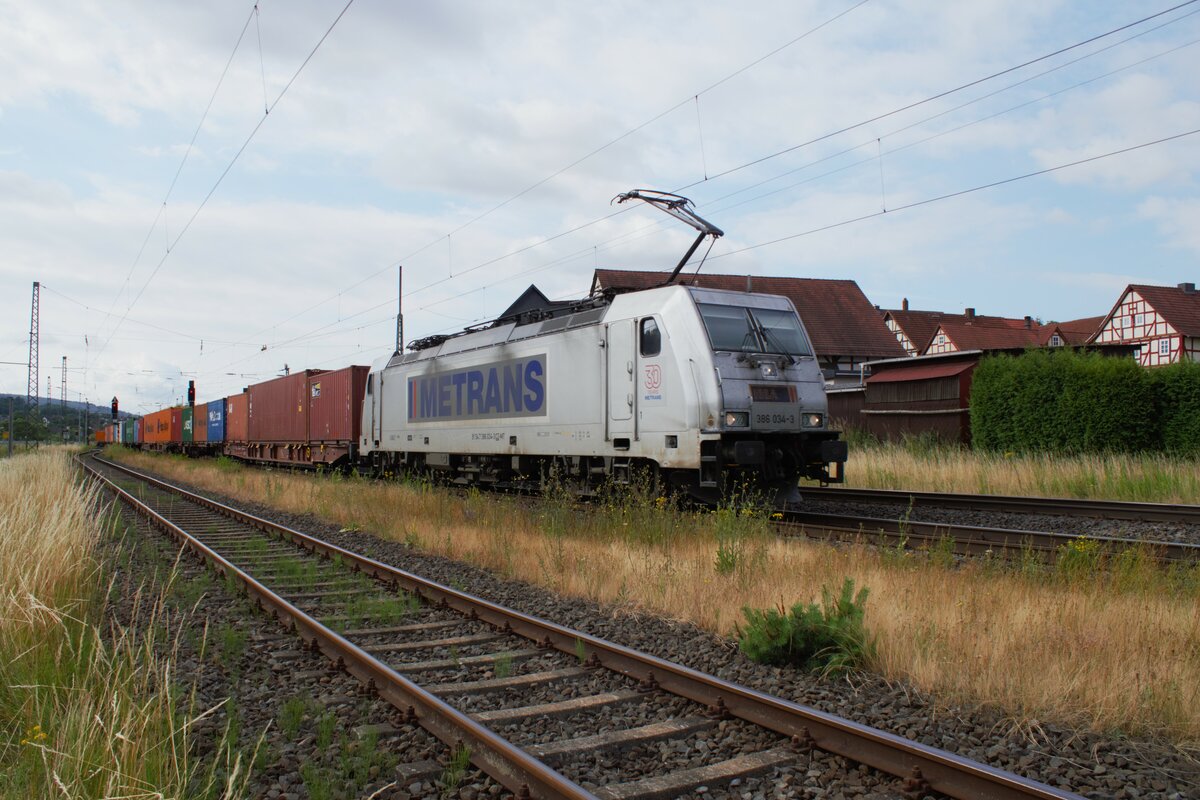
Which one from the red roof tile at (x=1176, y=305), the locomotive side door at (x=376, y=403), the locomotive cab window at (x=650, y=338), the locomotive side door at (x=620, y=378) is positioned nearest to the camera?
the locomotive cab window at (x=650, y=338)

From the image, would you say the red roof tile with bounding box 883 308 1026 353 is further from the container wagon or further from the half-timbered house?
the container wagon

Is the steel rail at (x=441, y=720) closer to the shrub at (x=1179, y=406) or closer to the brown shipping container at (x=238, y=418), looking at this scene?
the shrub at (x=1179, y=406)

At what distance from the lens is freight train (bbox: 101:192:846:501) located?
10945mm

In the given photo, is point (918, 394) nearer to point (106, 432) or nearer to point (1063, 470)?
point (1063, 470)

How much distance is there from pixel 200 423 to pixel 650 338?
36667 millimetres

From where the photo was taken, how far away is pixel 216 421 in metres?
39.3

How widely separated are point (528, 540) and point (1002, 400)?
13940mm

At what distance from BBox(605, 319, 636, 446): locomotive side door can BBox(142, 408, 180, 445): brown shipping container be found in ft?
137

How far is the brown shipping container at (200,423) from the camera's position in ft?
135

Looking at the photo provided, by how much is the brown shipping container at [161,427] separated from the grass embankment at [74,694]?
43.6 m

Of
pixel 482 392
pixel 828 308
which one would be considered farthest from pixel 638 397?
pixel 828 308

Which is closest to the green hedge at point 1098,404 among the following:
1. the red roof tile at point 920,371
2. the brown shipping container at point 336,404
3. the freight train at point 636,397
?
the red roof tile at point 920,371

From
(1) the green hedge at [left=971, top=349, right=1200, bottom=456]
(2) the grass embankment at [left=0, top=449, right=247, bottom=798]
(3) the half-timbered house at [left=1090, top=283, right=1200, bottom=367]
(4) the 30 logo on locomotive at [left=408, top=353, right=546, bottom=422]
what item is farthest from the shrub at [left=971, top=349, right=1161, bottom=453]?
(3) the half-timbered house at [left=1090, top=283, right=1200, bottom=367]

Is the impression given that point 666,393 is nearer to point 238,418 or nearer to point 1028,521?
point 1028,521
